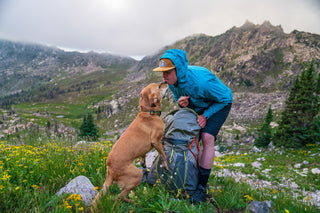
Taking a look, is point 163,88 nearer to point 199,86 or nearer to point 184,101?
point 184,101

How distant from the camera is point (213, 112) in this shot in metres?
4.72

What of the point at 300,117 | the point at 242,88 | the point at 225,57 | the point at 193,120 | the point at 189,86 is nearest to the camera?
the point at 189,86

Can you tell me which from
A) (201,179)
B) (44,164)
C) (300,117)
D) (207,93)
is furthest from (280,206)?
(300,117)

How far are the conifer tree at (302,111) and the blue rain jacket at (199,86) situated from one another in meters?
20.9

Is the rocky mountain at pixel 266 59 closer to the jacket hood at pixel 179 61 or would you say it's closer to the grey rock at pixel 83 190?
the jacket hood at pixel 179 61

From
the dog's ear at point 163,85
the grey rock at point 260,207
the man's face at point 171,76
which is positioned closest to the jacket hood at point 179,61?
the man's face at point 171,76

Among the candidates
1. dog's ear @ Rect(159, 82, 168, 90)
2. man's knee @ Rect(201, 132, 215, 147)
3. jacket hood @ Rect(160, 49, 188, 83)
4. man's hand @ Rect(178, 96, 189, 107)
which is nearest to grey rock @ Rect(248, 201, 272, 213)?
man's knee @ Rect(201, 132, 215, 147)

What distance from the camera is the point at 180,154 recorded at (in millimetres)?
4613

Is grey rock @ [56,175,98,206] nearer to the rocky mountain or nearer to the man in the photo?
the man

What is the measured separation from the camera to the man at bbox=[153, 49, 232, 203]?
14.1 ft

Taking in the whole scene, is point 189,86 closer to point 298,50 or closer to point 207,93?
point 207,93

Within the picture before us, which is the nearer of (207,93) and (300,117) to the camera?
(207,93)

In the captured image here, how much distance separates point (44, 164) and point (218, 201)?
13.4 ft

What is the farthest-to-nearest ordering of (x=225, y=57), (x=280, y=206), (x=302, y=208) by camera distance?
(x=225, y=57) < (x=280, y=206) < (x=302, y=208)
